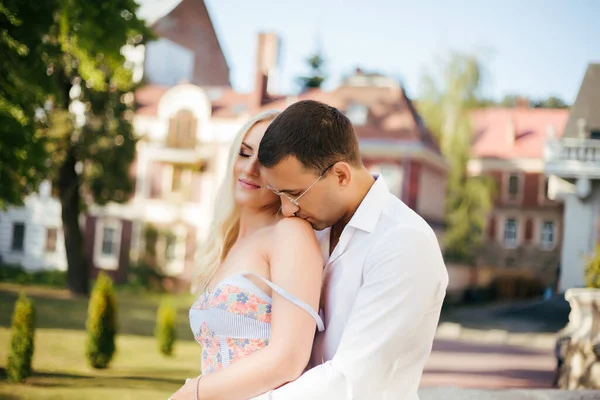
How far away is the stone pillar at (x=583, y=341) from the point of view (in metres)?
4.89

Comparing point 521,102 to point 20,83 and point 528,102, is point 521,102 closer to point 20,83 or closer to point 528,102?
point 528,102

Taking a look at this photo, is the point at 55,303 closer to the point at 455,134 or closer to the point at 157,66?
the point at 157,66

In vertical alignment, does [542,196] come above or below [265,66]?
below

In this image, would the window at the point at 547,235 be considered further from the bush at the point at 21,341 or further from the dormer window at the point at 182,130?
the bush at the point at 21,341

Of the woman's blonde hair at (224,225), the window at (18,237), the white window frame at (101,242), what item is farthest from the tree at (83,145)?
the woman's blonde hair at (224,225)

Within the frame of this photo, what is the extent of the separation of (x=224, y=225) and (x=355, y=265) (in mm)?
671

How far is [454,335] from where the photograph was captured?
50.6 ft

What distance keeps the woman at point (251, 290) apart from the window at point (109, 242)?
78.8ft

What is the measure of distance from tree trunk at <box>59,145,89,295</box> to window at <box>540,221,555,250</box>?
53.5 ft

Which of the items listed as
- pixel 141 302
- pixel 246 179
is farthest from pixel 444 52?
pixel 246 179

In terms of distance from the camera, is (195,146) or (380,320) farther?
(195,146)

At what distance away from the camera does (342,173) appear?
1.75 meters

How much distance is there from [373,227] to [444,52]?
83.7 ft

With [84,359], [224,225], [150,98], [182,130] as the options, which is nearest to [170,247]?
[182,130]
